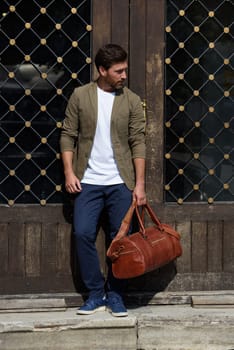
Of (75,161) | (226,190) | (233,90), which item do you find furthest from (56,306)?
(233,90)

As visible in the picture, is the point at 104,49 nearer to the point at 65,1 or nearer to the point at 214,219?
the point at 65,1

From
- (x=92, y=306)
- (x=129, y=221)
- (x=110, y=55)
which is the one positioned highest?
(x=110, y=55)

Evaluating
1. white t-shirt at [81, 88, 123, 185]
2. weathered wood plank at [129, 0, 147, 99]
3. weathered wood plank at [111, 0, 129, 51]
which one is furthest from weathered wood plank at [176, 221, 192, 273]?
weathered wood plank at [111, 0, 129, 51]

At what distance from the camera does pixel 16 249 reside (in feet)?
21.6

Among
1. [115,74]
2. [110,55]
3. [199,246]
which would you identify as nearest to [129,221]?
[199,246]

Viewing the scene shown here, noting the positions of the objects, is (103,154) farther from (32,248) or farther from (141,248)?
(32,248)

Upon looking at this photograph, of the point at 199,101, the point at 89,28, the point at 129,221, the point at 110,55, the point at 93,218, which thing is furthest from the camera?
the point at 199,101

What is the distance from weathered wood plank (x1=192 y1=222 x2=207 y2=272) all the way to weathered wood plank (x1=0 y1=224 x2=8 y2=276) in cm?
131

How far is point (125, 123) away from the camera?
20.9 ft

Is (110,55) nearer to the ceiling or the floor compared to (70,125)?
nearer to the ceiling

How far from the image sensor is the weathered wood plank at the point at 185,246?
671 cm

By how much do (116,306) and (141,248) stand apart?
19.5 inches

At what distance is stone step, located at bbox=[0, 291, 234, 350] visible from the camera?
20.7ft

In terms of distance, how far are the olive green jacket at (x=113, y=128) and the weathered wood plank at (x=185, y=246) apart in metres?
0.53
